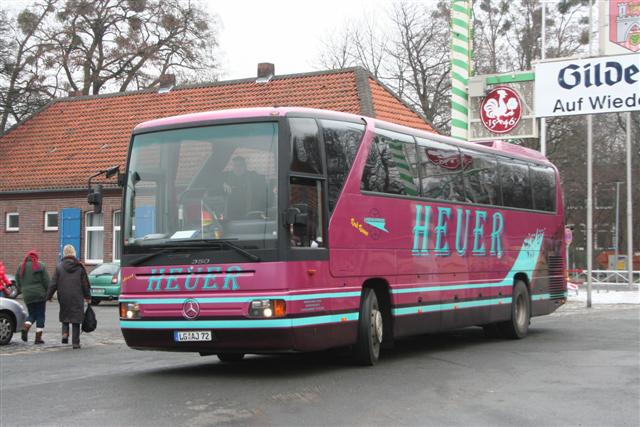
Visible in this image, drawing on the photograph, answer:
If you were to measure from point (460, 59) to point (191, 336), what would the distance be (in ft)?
57.1

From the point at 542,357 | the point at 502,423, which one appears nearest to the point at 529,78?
the point at 542,357

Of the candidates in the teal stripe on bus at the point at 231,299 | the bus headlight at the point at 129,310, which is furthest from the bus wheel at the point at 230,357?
the teal stripe on bus at the point at 231,299

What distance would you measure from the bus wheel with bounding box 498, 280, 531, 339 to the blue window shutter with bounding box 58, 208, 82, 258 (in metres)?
23.5

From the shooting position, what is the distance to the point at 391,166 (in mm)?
13453

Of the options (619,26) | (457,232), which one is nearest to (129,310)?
(457,232)

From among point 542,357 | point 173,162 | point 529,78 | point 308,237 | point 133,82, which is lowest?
point 542,357

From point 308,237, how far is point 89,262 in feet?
91.9

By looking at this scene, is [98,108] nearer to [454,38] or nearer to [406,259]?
[454,38]

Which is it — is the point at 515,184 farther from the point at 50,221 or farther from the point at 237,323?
the point at 50,221

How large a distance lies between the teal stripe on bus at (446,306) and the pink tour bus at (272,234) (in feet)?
0.12

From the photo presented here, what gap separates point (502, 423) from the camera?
855 cm

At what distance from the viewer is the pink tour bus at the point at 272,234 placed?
11.0 meters

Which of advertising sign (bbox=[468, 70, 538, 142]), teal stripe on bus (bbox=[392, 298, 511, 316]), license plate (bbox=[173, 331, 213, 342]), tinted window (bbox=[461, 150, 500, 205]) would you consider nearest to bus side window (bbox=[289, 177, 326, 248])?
license plate (bbox=[173, 331, 213, 342])

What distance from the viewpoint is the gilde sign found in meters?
27.5
